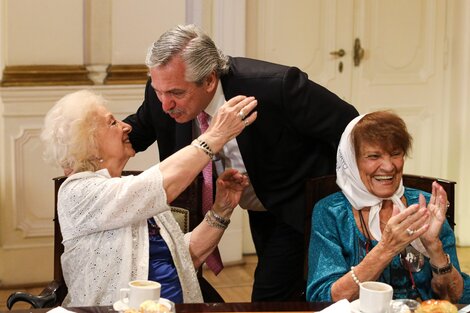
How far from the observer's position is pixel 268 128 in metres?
3.06

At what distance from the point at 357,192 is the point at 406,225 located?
0.86 ft

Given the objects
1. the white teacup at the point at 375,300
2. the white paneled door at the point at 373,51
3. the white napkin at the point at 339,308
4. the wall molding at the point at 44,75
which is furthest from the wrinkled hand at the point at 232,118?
the white paneled door at the point at 373,51

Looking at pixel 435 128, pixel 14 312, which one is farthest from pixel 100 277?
pixel 435 128

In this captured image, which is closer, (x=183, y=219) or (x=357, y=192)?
(x=357, y=192)

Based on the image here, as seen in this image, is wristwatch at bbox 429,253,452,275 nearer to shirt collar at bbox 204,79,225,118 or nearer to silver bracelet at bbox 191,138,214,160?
silver bracelet at bbox 191,138,214,160

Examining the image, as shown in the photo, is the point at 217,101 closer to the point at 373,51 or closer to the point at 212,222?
the point at 212,222

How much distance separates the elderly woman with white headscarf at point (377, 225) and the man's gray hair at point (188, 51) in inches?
20.4

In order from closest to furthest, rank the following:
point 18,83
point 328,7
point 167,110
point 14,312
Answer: point 14,312, point 167,110, point 18,83, point 328,7

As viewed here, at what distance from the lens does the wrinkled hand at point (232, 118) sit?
9.00 feet

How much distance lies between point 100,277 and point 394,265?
0.88 m

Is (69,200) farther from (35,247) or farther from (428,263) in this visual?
(35,247)

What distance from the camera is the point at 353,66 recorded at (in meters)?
5.76

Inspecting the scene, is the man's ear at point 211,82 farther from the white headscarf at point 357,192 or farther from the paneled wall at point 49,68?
the paneled wall at point 49,68

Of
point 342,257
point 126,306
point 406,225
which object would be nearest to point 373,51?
point 342,257
